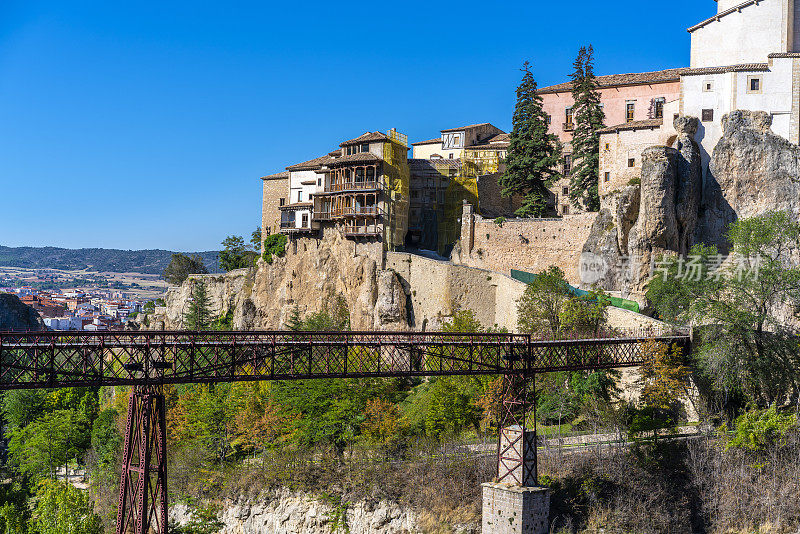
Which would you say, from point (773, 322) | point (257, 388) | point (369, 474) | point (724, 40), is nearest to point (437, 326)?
point (257, 388)

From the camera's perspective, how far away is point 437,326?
57312mm

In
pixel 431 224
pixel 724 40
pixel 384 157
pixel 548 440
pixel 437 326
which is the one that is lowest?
pixel 548 440

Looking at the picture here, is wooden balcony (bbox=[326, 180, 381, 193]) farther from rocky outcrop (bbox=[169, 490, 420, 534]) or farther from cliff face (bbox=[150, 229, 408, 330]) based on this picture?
rocky outcrop (bbox=[169, 490, 420, 534])

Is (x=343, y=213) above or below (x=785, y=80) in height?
below

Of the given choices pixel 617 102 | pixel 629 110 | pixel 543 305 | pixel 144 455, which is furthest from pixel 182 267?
pixel 144 455

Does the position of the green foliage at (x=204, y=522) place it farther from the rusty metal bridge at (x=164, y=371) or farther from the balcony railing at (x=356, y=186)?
the balcony railing at (x=356, y=186)

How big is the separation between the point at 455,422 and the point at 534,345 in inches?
462

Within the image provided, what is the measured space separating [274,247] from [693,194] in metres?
34.3

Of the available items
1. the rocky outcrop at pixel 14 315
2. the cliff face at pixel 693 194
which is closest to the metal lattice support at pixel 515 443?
the cliff face at pixel 693 194

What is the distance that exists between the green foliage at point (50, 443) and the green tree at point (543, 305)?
115 feet

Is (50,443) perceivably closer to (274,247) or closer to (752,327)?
(274,247)

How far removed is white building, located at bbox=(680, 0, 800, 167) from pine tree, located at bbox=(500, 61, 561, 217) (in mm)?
12185

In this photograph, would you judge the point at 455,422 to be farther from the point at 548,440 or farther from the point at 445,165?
the point at 445,165

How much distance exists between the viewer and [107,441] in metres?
59.8
